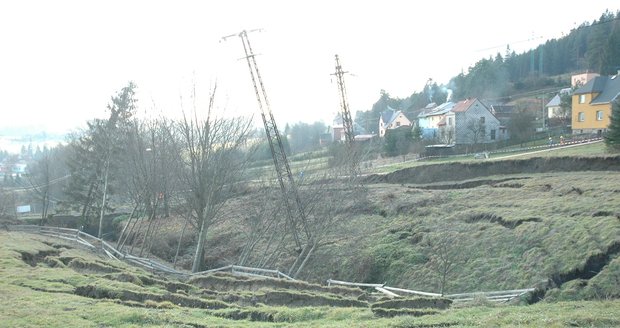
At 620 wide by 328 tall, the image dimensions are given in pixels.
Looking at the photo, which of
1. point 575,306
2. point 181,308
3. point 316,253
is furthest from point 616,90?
point 181,308

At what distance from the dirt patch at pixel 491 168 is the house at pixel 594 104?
14.3 m

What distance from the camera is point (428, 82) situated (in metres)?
105

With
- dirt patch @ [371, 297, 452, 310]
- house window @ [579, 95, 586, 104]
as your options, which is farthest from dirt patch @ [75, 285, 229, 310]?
house window @ [579, 95, 586, 104]

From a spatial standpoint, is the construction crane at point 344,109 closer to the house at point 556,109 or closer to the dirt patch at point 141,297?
the dirt patch at point 141,297

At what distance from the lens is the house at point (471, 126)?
59.7 m

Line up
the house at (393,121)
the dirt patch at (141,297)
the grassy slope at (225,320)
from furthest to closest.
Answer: the house at (393,121) < the dirt patch at (141,297) < the grassy slope at (225,320)

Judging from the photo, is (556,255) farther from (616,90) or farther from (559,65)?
(559,65)

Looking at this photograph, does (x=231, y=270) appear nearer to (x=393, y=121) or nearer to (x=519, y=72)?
(x=393, y=121)

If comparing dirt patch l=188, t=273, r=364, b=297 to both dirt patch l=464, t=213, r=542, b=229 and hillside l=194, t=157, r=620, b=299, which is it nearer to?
hillside l=194, t=157, r=620, b=299

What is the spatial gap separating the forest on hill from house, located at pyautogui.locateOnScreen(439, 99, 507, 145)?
73.0 feet

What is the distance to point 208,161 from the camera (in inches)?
1019

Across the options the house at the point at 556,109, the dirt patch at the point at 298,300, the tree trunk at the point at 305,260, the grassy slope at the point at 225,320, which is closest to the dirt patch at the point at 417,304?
the grassy slope at the point at 225,320

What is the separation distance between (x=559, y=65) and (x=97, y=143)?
8604 cm

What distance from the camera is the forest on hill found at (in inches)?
3356
